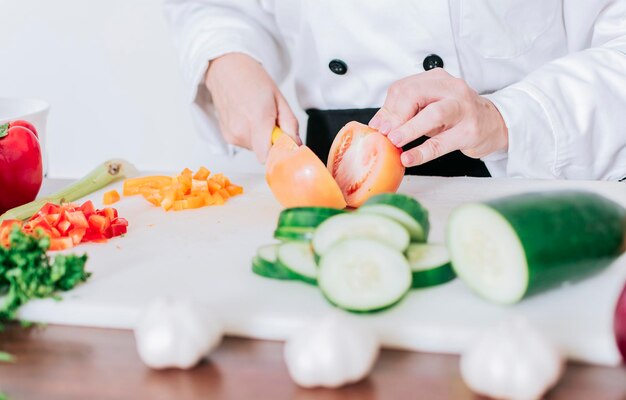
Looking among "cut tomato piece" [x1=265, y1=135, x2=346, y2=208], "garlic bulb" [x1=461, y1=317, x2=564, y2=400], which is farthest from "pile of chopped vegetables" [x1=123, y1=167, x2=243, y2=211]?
"garlic bulb" [x1=461, y1=317, x2=564, y2=400]

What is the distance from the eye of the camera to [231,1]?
156 centimetres

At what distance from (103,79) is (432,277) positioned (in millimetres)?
1890

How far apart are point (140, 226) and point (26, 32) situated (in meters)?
1.64

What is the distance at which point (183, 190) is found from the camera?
1236mm

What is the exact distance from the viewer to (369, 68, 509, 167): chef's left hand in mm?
1133

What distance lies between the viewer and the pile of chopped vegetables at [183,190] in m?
1.22

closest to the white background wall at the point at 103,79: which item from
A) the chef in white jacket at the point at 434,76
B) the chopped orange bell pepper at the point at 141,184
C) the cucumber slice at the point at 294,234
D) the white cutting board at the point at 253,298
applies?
the chef in white jacket at the point at 434,76

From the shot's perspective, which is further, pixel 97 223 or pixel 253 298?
pixel 97 223

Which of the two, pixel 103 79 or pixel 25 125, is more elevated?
pixel 25 125

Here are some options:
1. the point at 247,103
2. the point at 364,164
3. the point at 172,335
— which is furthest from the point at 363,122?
the point at 172,335

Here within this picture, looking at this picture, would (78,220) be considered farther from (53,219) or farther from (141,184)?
(141,184)

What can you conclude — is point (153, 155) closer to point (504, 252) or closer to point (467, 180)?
point (467, 180)

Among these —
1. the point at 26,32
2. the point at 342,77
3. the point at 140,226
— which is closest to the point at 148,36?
the point at 26,32

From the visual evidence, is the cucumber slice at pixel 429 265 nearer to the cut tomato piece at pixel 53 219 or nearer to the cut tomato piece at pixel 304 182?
the cut tomato piece at pixel 304 182
